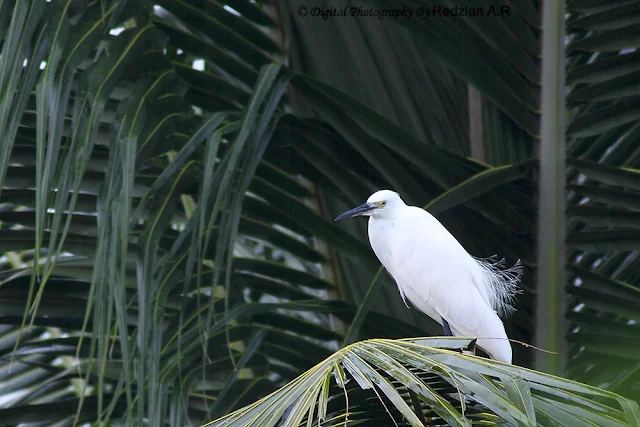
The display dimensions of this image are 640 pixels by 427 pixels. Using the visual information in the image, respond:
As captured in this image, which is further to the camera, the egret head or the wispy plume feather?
the egret head

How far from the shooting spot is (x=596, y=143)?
1.54 m

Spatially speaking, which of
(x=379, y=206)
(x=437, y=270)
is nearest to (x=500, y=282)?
(x=437, y=270)

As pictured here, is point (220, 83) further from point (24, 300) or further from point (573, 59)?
point (573, 59)

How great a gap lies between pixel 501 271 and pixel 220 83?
60 cm

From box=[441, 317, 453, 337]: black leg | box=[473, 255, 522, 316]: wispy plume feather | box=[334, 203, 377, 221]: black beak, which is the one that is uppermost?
box=[334, 203, 377, 221]: black beak

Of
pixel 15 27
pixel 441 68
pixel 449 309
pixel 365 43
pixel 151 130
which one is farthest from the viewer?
pixel 441 68

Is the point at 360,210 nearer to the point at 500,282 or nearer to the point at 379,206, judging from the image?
the point at 379,206

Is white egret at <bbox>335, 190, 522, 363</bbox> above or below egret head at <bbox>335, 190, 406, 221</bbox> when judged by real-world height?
below

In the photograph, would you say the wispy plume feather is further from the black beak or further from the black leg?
the black beak

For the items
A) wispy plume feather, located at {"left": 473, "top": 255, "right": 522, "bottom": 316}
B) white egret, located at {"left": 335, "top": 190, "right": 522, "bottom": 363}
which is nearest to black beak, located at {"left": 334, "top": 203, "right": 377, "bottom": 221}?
white egret, located at {"left": 335, "top": 190, "right": 522, "bottom": 363}

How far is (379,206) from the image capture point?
4.99 ft

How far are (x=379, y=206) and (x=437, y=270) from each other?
0.15 metres

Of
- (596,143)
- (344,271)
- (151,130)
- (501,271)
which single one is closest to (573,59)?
(596,143)

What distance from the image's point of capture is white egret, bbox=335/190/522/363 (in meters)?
1.48
